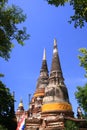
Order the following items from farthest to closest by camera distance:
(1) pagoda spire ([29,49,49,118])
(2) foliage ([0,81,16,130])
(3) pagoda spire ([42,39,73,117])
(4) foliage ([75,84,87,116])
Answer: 1. (1) pagoda spire ([29,49,49,118])
2. (3) pagoda spire ([42,39,73,117])
3. (4) foliage ([75,84,87,116])
4. (2) foliage ([0,81,16,130])

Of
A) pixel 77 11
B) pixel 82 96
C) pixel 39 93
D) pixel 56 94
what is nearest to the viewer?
pixel 77 11

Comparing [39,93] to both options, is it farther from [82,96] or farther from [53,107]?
[82,96]

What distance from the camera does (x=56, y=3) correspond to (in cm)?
889

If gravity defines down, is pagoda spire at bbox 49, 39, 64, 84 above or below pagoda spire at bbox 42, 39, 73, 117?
above

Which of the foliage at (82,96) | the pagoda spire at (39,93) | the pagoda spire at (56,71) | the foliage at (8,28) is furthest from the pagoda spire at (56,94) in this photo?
the foliage at (8,28)

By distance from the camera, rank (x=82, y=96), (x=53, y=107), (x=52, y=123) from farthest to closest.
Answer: (x=53, y=107) < (x=52, y=123) < (x=82, y=96)

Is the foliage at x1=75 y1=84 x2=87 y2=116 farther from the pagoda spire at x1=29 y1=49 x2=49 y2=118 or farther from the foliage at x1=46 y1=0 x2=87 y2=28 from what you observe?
the foliage at x1=46 y1=0 x2=87 y2=28

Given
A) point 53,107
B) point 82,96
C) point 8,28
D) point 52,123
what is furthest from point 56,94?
point 8,28

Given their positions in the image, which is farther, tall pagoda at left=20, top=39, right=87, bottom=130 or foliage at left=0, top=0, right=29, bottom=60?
tall pagoda at left=20, top=39, right=87, bottom=130

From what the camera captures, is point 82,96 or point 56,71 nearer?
point 82,96

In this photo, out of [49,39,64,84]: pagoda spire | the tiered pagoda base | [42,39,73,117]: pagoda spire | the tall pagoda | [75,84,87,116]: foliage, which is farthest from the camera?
[49,39,64,84]: pagoda spire

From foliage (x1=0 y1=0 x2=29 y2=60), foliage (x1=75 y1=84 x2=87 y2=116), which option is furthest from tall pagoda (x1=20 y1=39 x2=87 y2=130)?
foliage (x1=0 y1=0 x2=29 y2=60)

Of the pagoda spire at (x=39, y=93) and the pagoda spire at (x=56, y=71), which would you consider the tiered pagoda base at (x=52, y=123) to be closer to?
the pagoda spire at (x=39, y=93)

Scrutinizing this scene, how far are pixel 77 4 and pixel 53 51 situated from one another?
32.5 meters
